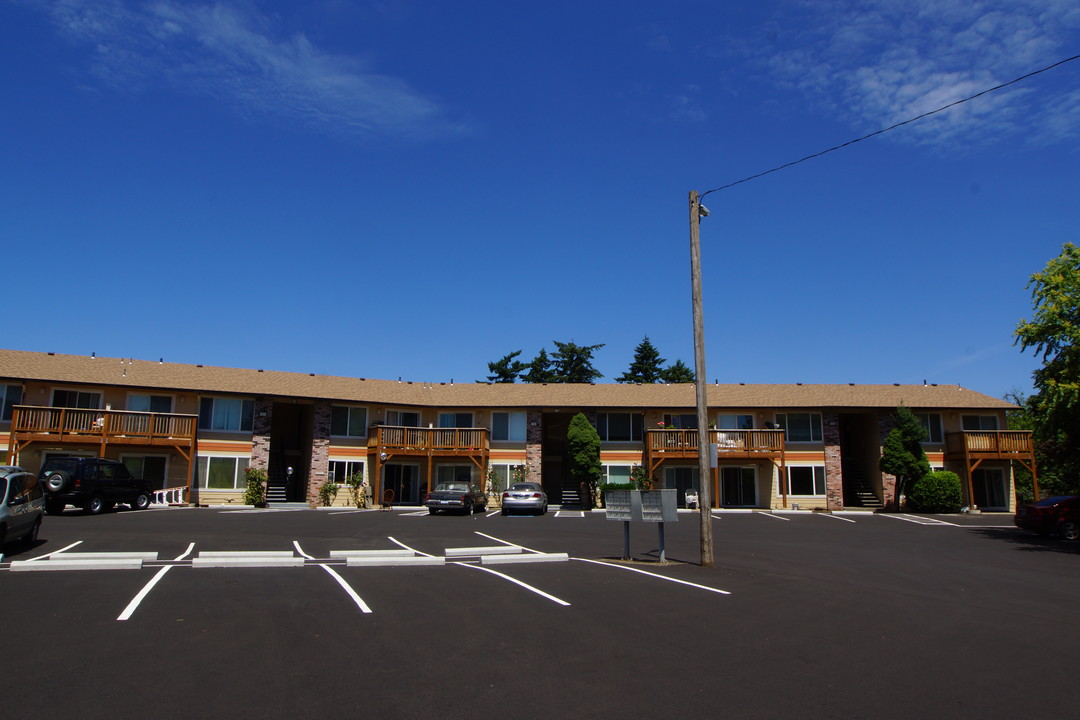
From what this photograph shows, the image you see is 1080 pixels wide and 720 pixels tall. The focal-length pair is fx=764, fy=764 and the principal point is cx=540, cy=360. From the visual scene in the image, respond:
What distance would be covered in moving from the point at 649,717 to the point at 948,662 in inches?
138

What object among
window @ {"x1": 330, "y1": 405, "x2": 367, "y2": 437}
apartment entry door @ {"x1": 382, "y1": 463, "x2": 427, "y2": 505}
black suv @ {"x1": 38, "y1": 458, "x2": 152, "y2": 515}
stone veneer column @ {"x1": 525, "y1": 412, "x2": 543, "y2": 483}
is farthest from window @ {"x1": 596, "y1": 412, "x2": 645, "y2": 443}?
black suv @ {"x1": 38, "y1": 458, "x2": 152, "y2": 515}

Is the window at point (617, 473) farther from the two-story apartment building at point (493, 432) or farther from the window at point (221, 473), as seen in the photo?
the window at point (221, 473)

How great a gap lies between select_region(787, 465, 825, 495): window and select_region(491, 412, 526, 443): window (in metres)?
13.0

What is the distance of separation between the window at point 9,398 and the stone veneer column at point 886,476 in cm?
3716

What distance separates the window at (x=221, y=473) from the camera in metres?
33.3

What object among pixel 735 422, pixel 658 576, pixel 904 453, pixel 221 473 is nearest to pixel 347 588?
pixel 658 576

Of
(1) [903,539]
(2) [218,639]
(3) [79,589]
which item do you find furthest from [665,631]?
(1) [903,539]

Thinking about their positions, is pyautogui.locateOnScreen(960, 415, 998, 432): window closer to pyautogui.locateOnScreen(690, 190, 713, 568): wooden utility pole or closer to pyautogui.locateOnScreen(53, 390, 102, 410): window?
pyautogui.locateOnScreen(690, 190, 713, 568): wooden utility pole

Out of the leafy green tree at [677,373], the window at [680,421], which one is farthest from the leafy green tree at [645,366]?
the window at [680,421]

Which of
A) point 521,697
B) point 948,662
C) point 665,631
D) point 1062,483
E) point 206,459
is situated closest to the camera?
point 521,697

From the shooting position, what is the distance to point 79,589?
33.0 feet

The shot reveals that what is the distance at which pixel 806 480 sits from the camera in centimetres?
3644

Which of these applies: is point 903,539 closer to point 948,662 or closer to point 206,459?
point 948,662

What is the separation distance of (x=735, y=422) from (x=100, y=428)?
91.5ft
